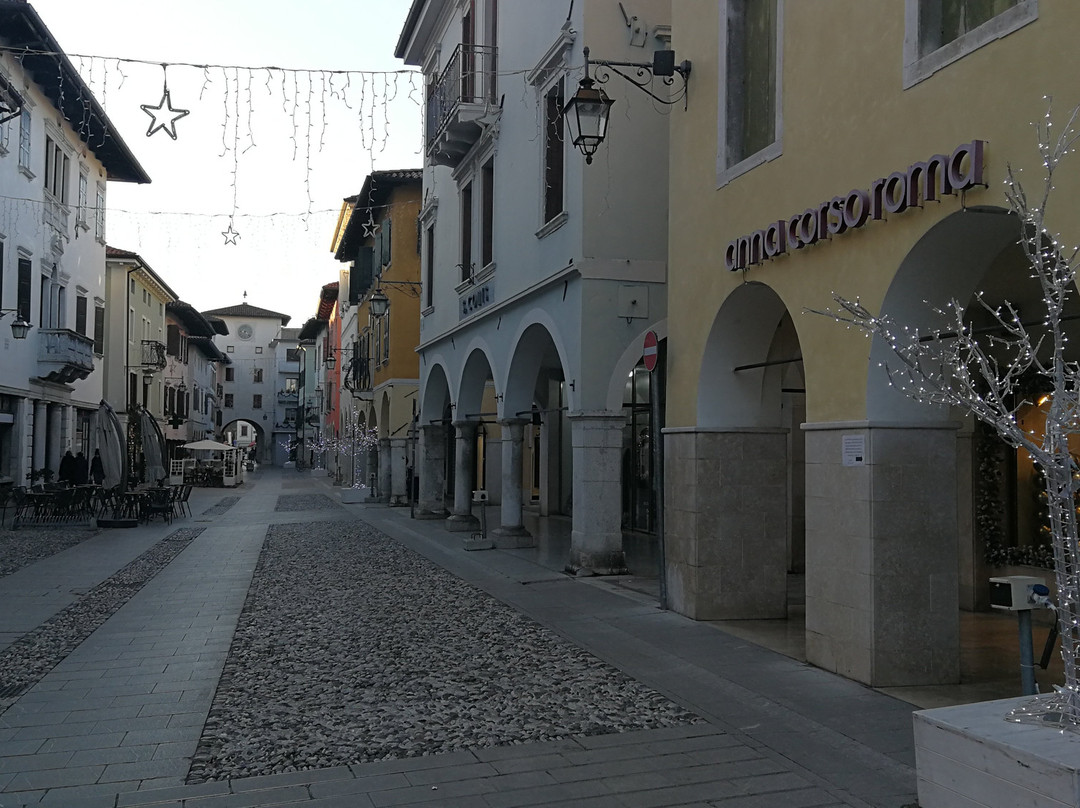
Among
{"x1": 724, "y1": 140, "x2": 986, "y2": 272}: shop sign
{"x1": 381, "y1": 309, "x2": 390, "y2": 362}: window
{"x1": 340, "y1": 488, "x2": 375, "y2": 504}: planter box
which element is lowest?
{"x1": 340, "y1": 488, "x2": 375, "y2": 504}: planter box

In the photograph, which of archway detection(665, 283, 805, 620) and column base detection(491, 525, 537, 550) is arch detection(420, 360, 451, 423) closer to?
column base detection(491, 525, 537, 550)

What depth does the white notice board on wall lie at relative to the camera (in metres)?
7.25

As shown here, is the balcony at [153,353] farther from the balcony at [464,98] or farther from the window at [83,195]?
the balcony at [464,98]

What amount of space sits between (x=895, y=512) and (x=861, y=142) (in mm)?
2596

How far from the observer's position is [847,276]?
24.5 feet

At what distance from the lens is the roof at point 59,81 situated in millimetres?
21625

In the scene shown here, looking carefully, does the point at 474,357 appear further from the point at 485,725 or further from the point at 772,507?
the point at 485,725

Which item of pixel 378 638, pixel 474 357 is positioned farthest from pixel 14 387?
pixel 378 638

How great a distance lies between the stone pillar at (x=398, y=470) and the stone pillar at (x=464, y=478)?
8.43m

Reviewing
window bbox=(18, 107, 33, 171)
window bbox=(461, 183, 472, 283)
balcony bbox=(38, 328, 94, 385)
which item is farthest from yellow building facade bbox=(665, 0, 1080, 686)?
balcony bbox=(38, 328, 94, 385)

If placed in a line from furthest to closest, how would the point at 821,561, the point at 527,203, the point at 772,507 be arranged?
the point at 527,203 → the point at 772,507 → the point at 821,561

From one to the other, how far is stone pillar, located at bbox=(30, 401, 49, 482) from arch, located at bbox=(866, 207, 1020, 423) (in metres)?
25.6

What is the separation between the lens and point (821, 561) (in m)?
7.72

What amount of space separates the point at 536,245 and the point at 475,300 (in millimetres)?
4087
